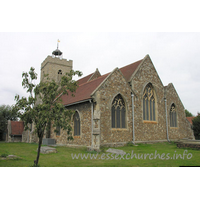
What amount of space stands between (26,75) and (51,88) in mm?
1378

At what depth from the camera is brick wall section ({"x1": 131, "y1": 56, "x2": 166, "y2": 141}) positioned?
679 inches

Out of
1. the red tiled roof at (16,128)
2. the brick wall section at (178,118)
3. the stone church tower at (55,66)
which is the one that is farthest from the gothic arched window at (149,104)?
the red tiled roof at (16,128)

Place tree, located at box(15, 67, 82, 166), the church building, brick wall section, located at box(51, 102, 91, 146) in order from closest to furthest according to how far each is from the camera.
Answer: tree, located at box(15, 67, 82, 166)
the church building
brick wall section, located at box(51, 102, 91, 146)

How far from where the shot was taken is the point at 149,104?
19.0 metres

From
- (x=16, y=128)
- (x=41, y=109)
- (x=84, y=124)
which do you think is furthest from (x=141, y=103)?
(x=16, y=128)

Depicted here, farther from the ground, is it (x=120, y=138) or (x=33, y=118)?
(x=33, y=118)

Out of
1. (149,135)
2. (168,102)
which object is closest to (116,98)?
(149,135)

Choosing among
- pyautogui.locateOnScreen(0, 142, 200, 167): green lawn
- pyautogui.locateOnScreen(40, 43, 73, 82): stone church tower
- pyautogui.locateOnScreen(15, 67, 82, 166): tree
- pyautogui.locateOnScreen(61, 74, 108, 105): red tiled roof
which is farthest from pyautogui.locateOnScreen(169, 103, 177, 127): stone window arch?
pyautogui.locateOnScreen(40, 43, 73, 82): stone church tower

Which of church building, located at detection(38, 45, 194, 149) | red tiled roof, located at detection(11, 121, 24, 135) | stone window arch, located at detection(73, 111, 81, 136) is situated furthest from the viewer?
red tiled roof, located at detection(11, 121, 24, 135)

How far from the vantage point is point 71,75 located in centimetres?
899

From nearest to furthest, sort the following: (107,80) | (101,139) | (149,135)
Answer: (101,139)
(107,80)
(149,135)

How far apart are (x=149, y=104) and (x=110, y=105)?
5.86 metres

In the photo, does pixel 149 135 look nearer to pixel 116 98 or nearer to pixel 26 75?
pixel 116 98

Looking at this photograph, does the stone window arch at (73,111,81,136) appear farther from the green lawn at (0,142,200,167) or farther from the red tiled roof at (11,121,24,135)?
the red tiled roof at (11,121,24,135)
